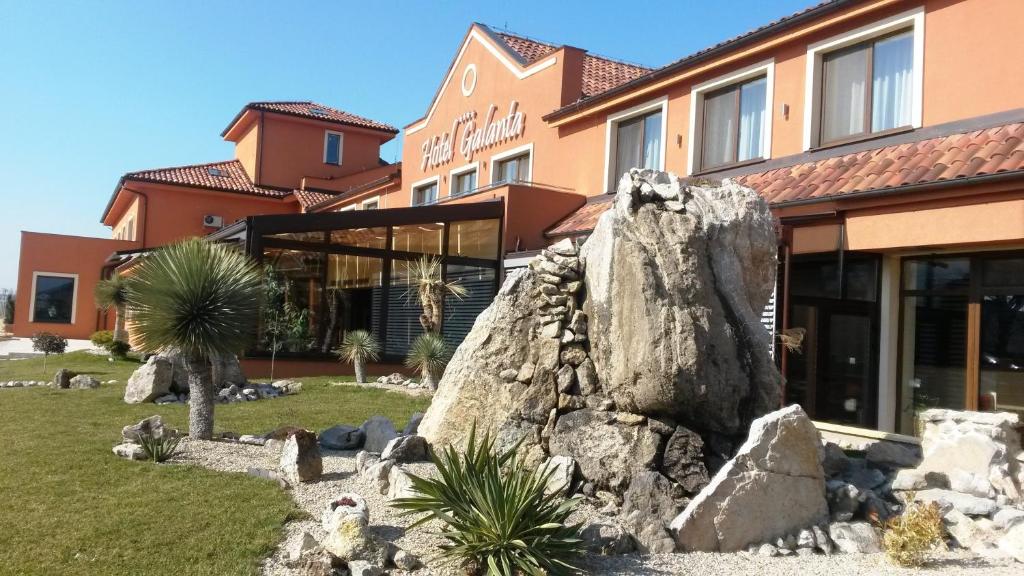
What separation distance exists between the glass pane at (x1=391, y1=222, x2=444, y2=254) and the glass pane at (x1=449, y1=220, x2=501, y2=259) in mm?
314

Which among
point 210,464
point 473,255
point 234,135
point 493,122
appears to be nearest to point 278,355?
point 473,255

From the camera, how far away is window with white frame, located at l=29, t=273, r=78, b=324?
32875 millimetres

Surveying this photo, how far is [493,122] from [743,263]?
15440 millimetres

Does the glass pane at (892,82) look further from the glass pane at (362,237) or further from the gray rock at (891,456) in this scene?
the glass pane at (362,237)

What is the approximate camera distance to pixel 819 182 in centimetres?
1216

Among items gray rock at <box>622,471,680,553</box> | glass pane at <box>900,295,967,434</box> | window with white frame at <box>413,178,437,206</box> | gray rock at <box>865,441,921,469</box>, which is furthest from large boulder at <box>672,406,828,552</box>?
window with white frame at <box>413,178,437,206</box>

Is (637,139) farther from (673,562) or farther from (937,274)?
(673,562)

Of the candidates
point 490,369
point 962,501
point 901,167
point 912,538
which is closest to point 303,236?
point 490,369

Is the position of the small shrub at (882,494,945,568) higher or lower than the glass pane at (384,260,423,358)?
lower

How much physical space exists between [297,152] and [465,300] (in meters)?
18.5

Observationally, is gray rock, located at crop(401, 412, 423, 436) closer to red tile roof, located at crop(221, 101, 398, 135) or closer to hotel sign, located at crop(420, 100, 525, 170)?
hotel sign, located at crop(420, 100, 525, 170)

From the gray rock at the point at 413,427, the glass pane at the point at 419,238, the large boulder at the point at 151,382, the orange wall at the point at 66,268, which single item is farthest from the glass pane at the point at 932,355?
the orange wall at the point at 66,268

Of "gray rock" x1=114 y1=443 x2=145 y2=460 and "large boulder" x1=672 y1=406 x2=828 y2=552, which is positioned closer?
"large boulder" x1=672 y1=406 x2=828 y2=552

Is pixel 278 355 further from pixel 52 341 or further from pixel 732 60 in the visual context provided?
pixel 732 60
